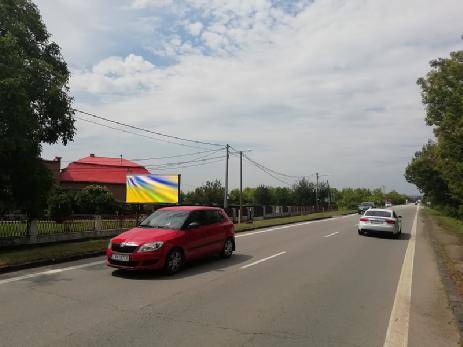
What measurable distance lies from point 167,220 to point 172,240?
4.07 ft

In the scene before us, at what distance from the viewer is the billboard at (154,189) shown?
3148 centimetres

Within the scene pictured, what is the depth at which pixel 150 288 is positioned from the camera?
329 inches

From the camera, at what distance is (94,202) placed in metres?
42.5

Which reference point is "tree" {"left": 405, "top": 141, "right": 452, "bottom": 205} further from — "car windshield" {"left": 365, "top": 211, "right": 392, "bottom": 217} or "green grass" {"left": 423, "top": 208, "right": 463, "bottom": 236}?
"car windshield" {"left": 365, "top": 211, "right": 392, "bottom": 217}

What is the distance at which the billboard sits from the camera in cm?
3148

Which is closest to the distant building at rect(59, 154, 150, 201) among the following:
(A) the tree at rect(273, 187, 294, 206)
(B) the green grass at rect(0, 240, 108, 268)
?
(A) the tree at rect(273, 187, 294, 206)

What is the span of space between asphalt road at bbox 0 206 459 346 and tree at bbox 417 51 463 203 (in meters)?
10.1

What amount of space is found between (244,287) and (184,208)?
3.95 m

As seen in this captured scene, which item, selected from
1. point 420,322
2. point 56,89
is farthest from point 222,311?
point 56,89

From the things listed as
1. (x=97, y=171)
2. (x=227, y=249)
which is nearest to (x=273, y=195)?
(x=97, y=171)

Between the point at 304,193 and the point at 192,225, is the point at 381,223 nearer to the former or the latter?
the point at 192,225

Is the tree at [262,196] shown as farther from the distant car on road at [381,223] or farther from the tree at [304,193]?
the distant car on road at [381,223]

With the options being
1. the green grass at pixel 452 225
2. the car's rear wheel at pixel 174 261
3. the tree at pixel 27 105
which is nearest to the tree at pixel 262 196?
the green grass at pixel 452 225

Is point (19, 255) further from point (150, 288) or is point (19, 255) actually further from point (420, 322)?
point (420, 322)
